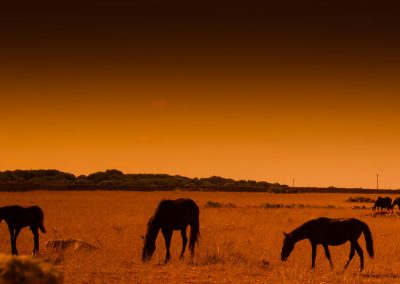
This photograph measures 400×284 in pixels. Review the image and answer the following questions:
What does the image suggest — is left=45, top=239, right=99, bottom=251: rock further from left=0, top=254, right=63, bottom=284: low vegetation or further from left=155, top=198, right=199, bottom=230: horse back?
left=0, top=254, right=63, bottom=284: low vegetation

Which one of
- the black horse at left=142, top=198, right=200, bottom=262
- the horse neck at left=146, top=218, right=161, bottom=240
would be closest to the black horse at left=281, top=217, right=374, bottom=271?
the black horse at left=142, top=198, right=200, bottom=262

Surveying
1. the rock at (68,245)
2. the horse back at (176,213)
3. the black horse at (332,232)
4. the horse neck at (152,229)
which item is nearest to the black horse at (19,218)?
the rock at (68,245)

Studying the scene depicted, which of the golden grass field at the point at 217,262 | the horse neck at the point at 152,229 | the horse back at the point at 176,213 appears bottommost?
the golden grass field at the point at 217,262

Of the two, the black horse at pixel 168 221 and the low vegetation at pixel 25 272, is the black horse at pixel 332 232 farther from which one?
the low vegetation at pixel 25 272

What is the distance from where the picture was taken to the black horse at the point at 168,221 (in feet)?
54.2

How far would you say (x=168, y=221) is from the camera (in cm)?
1706

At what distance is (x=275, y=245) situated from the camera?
862 inches

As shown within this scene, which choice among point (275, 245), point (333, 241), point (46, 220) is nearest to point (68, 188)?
point (46, 220)

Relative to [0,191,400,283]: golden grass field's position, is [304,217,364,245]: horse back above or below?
above

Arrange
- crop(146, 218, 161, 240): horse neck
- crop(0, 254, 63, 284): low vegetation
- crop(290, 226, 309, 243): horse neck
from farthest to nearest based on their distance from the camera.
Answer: crop(146, 218, 161, 240): horse neck
crop(290, 226, 309, 243): horse neck
crop(0, 254, 63, 284): low vegetation

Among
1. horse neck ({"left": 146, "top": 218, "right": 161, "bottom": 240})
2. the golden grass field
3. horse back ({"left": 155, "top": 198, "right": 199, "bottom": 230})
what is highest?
horse back ({"left": 155, "top": 198, "right": 199, "bottom": 230})

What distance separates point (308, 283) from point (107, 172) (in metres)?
185

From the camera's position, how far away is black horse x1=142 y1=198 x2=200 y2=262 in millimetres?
16516

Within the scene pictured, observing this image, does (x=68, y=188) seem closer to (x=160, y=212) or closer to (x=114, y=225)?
(x=114, y=225)
